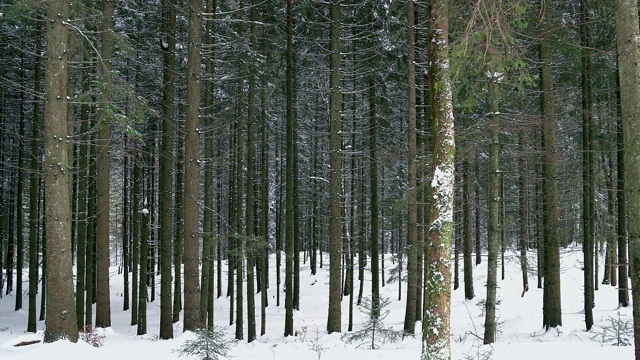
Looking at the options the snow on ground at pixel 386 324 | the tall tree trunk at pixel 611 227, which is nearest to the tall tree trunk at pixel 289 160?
the snow on ground at pixel 386 324

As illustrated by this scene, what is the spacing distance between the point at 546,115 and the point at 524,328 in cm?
803

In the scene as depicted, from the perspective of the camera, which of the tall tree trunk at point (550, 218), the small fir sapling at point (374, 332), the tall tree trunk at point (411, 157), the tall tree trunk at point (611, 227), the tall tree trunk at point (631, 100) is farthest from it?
the tall tree trunk at point (611, 227)

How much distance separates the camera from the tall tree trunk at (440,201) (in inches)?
256

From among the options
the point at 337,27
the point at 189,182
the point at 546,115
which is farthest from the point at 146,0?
the point at 546,115

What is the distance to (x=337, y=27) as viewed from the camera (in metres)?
15.0

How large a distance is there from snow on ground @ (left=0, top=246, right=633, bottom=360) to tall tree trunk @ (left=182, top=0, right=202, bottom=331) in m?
0.86

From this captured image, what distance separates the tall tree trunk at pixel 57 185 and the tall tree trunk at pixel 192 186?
306cm

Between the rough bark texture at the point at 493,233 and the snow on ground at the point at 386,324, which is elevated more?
the rough bark texture at the point at 493,233

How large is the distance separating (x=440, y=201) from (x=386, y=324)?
1569cm

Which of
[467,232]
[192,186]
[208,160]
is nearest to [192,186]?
[192,186]

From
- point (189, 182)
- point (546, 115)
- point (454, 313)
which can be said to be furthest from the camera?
point (454, 313)

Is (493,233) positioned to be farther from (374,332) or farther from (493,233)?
(374,332)

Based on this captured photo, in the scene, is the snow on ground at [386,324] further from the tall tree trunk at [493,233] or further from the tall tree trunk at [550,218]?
the tall tree trunk at [550,218]

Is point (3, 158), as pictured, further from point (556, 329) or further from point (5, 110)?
point (556, 329)
